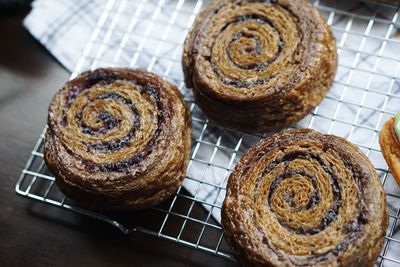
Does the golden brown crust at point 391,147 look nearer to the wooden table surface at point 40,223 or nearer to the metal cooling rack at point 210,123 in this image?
the metal cooling rack at point 210,123

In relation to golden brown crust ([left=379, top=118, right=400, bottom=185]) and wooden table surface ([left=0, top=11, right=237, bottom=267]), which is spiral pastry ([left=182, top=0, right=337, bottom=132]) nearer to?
golden brown crust ([left=379, top=118, right=400, bottom=185])

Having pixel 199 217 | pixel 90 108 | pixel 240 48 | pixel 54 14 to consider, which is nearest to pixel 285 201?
pixel 199 217

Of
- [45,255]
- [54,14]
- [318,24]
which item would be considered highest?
[318,24]

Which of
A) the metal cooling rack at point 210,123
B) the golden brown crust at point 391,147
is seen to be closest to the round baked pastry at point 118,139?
the metal cooling rack at point 210,123

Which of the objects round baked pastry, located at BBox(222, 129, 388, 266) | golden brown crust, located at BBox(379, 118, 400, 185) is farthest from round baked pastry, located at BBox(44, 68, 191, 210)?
golden brown crust, located at BBox(379, 118, 400, 185)

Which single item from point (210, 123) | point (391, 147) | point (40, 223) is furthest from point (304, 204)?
point (40, 223)

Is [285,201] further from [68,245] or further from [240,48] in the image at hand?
[68,245]
